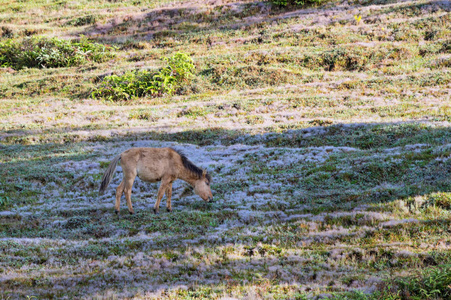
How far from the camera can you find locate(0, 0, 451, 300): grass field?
9453 millimetres

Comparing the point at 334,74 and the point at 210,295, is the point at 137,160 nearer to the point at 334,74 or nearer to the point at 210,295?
the point at 210,295

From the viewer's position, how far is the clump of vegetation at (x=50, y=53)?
51300 mm

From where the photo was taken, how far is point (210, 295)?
318 inches

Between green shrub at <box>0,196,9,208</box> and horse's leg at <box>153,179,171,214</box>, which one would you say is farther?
green shrub at <box>0,196,9,208</box>

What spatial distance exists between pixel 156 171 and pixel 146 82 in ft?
88.9

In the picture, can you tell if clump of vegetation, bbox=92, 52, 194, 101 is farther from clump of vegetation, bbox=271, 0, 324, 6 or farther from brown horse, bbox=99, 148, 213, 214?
brown horse, bbox=99, 148, 213, 214

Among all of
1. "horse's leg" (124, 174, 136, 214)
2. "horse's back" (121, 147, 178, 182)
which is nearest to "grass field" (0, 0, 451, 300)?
"horse's leg" (124, 174, 136, 214)

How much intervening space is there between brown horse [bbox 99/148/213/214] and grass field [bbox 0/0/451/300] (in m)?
0.85

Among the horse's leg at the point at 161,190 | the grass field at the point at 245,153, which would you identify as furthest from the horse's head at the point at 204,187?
the horse's leg at the point at 161,190

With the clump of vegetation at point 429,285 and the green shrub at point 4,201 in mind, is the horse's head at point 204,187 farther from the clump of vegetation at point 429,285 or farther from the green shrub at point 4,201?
the clump of vegetation at point 429,285

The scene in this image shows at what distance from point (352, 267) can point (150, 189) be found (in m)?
12.3

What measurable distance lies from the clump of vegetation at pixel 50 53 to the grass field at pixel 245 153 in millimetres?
246

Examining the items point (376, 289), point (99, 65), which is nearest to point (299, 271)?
point (376, 289)

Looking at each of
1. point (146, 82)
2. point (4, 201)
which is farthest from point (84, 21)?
point (4, 201)
